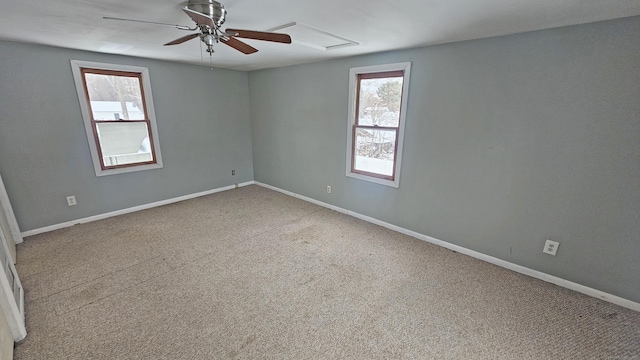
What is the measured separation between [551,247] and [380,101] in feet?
7.43

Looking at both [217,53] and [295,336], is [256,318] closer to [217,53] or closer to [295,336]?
[295,336]

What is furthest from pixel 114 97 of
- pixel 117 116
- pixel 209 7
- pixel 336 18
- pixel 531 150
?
pixel 531 150

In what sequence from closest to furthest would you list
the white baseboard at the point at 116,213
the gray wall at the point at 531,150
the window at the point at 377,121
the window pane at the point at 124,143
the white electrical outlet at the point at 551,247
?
the gray wall at the point at 531,150 → the white electrical outlet at the point at 551,247 → the window at the point at 377,121 → the white baseboard at the point at 116,213 → the window pane at the point at 124,143

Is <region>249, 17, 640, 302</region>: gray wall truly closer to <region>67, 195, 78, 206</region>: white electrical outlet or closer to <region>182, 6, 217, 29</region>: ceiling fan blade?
<region>182, 6, 217, 29</region>: ceiling fan blade

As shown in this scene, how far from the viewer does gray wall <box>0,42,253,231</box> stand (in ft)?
9.13

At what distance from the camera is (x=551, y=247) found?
224 cm

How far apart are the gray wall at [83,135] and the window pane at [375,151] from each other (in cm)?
255

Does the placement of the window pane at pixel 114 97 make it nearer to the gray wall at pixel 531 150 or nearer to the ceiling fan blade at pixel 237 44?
the ceiling fan blade at pixel 237 44

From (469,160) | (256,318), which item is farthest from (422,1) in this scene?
(256,318)

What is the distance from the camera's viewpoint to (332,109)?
3.61 m

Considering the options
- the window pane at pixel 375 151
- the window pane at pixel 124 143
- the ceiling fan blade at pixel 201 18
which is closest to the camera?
the ceiling fan blade at pixel 201 18

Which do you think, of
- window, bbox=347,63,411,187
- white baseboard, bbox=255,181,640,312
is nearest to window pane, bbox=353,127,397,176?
window, bbox=347,63,411,187

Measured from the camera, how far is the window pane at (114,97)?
326 centimetres

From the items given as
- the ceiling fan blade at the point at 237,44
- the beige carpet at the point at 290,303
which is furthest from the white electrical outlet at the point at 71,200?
the ceiling fan blade at the point at 237,44
